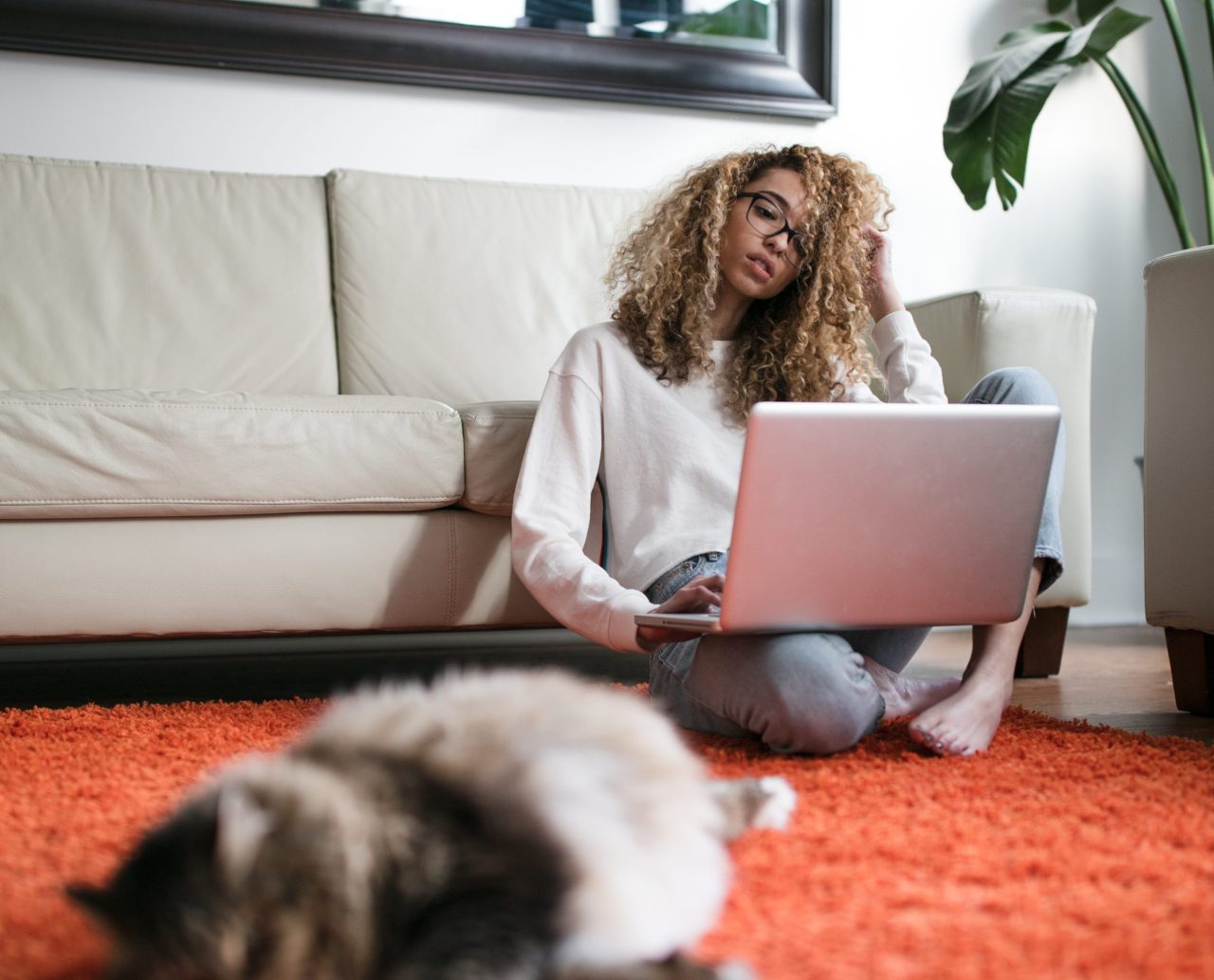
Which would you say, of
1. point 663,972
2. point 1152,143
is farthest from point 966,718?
point 1152,143

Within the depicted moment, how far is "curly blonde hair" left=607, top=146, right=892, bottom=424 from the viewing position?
1.71 m

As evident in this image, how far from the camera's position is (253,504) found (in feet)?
5.60

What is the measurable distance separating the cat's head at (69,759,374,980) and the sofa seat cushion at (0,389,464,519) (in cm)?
112

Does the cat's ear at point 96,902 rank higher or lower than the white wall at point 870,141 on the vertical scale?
lower

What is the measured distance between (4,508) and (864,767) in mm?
1215

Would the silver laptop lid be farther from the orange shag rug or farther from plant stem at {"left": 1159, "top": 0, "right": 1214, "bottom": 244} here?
plant stem at {"left": 1159, "top": 0, "right": 1214, "bottom": 244}

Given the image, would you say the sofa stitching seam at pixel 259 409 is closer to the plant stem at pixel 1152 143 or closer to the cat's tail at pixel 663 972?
the cat's tail at pixel 663 972

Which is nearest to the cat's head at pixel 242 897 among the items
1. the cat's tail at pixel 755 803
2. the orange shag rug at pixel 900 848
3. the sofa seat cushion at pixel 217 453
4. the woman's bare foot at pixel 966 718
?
the orange shag rug at pixel 900 848

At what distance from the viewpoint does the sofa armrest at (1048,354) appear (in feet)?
6.91

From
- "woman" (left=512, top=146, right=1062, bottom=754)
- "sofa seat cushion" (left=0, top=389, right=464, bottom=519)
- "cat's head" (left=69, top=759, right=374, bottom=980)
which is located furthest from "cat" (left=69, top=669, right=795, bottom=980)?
"sofa seat cushion" (left=0, top=389, right=464, bottom=519)

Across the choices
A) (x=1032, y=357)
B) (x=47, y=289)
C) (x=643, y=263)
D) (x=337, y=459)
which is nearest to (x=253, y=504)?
(x=337, y=459)

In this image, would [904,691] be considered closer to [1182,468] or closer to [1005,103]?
[1182,468]

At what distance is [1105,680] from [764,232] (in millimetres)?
1094

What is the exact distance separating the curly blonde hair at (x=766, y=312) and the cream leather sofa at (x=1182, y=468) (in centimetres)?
47
